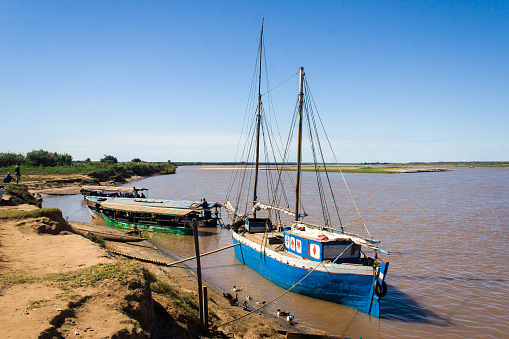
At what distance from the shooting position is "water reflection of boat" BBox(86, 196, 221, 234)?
1163 inches

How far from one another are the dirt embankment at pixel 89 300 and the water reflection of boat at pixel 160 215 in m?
Result: 13.6

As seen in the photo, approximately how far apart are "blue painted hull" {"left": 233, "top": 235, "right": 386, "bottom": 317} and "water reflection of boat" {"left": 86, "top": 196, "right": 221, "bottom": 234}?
48.3 ft

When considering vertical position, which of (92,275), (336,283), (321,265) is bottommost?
(336,283)

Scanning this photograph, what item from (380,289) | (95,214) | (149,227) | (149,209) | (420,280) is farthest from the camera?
(95,214)

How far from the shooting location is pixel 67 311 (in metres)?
7.58

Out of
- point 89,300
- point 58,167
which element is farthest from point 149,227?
point 58,167

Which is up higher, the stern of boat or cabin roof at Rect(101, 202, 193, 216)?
cabin roof at Rect(101, 202, 193, 216)

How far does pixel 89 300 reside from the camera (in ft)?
27.5

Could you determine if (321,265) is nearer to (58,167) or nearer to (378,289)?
(378,289)

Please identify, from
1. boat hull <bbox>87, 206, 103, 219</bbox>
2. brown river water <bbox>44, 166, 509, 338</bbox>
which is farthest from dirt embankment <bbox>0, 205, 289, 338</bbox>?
boat hull <bbox>87, 206, 103, 219</bbox>

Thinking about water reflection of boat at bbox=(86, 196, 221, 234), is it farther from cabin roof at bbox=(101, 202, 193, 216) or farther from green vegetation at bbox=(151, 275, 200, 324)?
green vegetation at bbox=(151, 275, 200, 324)

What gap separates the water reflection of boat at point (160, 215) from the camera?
29.5 meters

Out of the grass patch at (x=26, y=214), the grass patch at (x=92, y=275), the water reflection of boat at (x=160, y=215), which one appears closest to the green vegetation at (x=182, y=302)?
the grass patch at (x=92, y=275)

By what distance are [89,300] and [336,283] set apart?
10338mm
